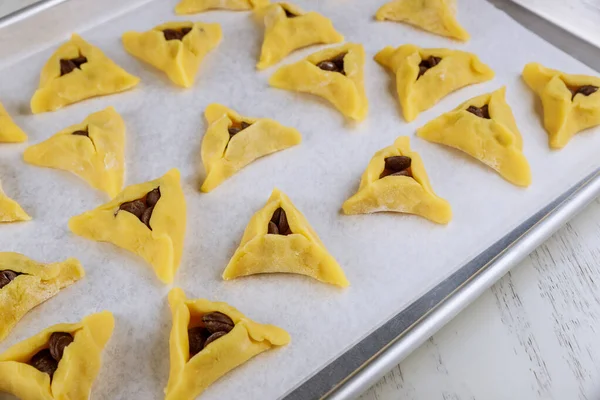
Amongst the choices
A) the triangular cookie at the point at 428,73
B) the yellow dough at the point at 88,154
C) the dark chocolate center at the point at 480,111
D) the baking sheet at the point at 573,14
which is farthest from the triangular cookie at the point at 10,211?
A: the baking sheet at the point at 573,14

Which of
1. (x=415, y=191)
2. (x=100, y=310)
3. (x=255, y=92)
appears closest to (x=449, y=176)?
(x=415, y=191)

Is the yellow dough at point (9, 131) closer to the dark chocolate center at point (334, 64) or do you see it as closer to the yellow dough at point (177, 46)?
the yellow dough at point (177, 46)

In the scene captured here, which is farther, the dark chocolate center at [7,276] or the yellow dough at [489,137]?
the yellow dough at [489,137]

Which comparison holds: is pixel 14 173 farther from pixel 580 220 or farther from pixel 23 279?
pixel 580 220

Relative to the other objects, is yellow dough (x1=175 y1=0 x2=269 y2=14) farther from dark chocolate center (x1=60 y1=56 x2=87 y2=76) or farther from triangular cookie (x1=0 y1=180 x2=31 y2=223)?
triangular cookie (x1=0 y1=180 x2=31 y2=223)

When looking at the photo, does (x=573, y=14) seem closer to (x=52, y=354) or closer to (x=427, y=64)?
(x=427, y=64)

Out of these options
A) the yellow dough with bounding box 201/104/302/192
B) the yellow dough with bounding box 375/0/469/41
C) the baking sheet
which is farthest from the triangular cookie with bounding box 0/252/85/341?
the baking sheet

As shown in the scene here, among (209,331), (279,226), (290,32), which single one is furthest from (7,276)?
(290,32)
